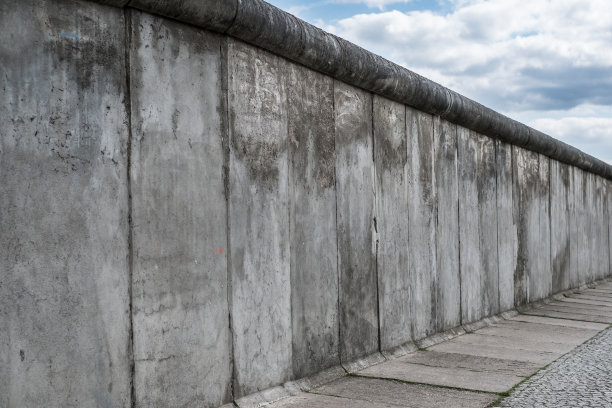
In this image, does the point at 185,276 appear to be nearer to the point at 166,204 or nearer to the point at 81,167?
the point at 166,204

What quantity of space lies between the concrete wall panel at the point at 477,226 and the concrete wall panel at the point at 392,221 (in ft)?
4.73

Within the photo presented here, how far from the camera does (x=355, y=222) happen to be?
532 cm

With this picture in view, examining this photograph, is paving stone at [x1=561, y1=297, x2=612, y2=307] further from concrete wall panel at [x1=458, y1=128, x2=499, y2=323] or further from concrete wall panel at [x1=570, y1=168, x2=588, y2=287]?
concrete wall panel at [x1=458, y1=128, x2=499, y2=323]

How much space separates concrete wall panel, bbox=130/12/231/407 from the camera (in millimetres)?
3398

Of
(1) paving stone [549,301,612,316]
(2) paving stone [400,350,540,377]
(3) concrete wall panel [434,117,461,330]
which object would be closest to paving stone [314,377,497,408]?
(2) paving stone [400,350,540,377]

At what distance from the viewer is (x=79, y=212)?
10.1 ft

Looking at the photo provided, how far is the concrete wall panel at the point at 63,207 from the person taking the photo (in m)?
2.81

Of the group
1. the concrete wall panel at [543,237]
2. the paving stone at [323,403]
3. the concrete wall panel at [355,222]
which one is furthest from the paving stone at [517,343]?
the concrete wall panel at [543,237]

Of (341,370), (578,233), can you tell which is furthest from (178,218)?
(578,233)

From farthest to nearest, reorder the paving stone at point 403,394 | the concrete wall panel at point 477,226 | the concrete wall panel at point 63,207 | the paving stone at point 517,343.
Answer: the concrete wall panel at point 477,226, the paving stone at point 517,343, the paving stone at point 403,394, the concrete wall panel at point 63,207

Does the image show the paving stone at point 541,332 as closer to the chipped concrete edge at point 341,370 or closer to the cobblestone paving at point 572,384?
the chipped concrete edge at point 341,370

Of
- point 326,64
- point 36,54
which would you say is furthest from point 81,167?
point 326,64

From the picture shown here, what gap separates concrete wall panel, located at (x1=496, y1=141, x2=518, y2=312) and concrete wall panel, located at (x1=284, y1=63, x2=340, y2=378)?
4.10 meters

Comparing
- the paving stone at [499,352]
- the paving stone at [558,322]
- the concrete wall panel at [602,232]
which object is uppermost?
the concrete wall panel at [602,232]
